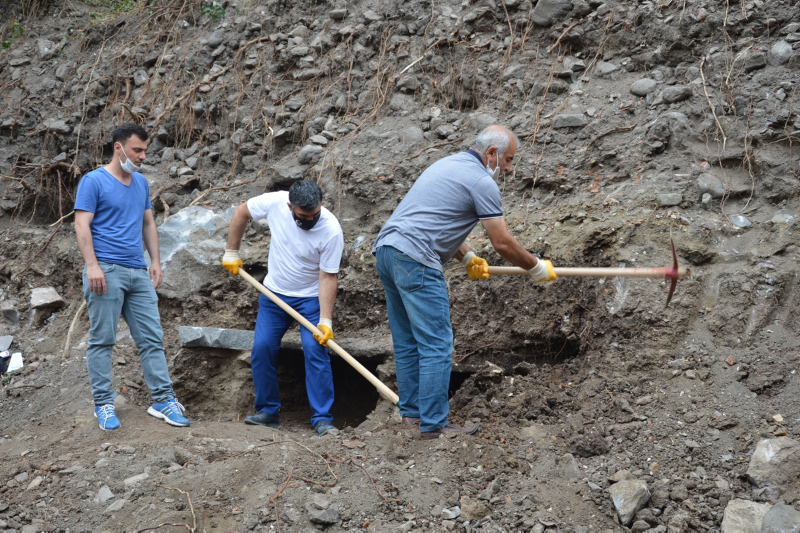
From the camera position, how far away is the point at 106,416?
385 centimetres

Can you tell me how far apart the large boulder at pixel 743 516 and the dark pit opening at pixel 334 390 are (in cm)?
293

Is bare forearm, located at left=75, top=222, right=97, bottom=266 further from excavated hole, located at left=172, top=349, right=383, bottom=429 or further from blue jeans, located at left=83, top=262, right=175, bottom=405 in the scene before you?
excavated hole, located at left=172, top=349, right=383, bottom=429

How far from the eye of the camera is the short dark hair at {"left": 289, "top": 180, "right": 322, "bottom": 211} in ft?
12.9

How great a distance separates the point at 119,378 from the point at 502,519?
3176mm

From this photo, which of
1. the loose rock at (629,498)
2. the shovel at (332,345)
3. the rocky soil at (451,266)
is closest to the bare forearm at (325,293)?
the shovel at (332,345)

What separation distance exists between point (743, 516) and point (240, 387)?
3562 millimetres

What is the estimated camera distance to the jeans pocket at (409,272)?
3.40 m

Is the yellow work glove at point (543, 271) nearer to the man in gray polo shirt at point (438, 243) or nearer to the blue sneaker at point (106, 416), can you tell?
the man in gray polo shirt at point (438, 243)

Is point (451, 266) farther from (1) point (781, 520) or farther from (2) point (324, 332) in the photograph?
(1) point (781, 520)

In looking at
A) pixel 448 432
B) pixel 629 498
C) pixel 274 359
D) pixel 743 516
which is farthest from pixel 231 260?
pixel 743 516

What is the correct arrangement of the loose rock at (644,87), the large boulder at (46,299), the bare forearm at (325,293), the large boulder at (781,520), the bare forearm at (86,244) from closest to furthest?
the large boulder at (781,520), the bare forearm at (86,244), the bare forearm at (325,293), the loose rock at (644,87), the large boulder at (46,299)

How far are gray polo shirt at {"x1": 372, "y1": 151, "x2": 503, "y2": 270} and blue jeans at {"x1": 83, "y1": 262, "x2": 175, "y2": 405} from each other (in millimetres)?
1607

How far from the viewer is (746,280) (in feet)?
12.7

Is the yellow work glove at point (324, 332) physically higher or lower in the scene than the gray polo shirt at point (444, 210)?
lower
